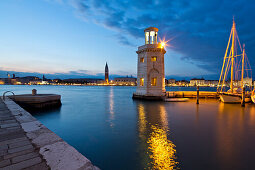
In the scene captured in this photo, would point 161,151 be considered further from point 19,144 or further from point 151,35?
point 151,35

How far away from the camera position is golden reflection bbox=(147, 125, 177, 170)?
5.91m

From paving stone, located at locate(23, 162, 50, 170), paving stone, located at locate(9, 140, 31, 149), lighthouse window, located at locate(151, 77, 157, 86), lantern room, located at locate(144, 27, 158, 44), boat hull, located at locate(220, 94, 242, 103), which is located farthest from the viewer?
lighthouse window, located at locate(151, 77, 157, 86)

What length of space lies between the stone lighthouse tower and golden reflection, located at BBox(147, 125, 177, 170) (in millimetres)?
17562

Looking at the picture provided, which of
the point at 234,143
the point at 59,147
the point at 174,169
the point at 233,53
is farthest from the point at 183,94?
the point at 59,147

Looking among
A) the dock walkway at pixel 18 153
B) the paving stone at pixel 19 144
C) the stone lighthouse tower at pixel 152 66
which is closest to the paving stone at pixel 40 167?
the dock walkway at pixel 18 153

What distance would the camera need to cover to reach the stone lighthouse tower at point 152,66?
26.1 meters

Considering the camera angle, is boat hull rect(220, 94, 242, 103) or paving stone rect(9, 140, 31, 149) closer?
paving stone rect(9, 140, 31, 149)

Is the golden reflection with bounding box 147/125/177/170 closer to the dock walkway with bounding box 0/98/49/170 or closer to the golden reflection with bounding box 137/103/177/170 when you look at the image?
the golden reflection with bounding box 137/103/177/170

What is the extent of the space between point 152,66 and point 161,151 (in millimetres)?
20617

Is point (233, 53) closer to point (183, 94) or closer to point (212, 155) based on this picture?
point (183, 94)

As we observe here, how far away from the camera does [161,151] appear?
23.2 feet

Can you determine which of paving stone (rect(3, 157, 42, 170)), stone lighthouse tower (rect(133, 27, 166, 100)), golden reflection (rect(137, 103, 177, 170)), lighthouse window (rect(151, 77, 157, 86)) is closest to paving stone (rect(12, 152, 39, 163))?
paving stone (rect(3, 157, 42, 170))

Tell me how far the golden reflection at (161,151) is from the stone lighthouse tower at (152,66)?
17562mm

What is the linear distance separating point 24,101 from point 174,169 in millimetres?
18736
